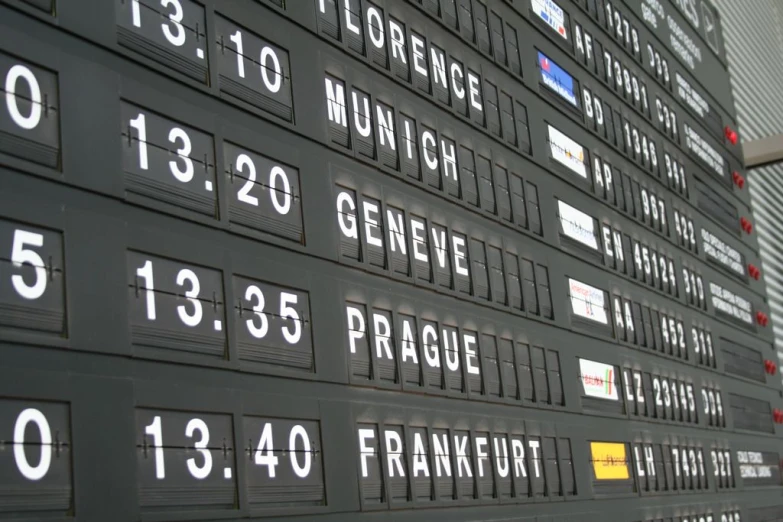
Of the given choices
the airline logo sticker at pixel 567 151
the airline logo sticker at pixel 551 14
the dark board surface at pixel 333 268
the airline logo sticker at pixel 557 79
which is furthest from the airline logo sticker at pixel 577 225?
the airline logo sticker at pixel 551 14

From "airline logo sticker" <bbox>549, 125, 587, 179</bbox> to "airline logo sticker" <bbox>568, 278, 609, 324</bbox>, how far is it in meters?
1.13

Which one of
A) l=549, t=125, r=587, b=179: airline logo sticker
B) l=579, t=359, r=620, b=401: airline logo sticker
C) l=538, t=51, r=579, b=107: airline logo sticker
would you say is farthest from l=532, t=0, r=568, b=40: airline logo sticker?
l=579, t=359, r=620, b=401: airline logo sticker

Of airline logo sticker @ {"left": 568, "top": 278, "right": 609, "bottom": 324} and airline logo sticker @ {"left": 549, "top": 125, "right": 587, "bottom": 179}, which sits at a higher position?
airline logo sticker @ {"left": 549, "top": 125, "right": 587, "bottom": 179}

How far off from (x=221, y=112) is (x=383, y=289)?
5.94 feet

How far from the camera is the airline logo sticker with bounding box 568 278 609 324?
1128 cm

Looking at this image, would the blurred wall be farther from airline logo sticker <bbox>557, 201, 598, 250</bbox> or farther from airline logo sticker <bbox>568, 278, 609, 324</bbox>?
airline logo sticker <bbox>568, 278, 609, 324</bbox>

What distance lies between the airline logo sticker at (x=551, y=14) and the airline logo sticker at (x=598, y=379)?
3231 mm

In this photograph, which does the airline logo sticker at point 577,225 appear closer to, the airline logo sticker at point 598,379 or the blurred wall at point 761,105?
the airline logo sticker at point 598,379

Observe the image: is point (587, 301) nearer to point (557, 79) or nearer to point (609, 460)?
point (609, 460)

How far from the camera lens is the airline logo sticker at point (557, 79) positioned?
11531 millimetres

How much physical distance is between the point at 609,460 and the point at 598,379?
2.43ft

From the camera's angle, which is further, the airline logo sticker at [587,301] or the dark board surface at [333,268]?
the airline logo sticker at [587,301]

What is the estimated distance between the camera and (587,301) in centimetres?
1161

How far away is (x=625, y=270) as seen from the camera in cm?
1291
